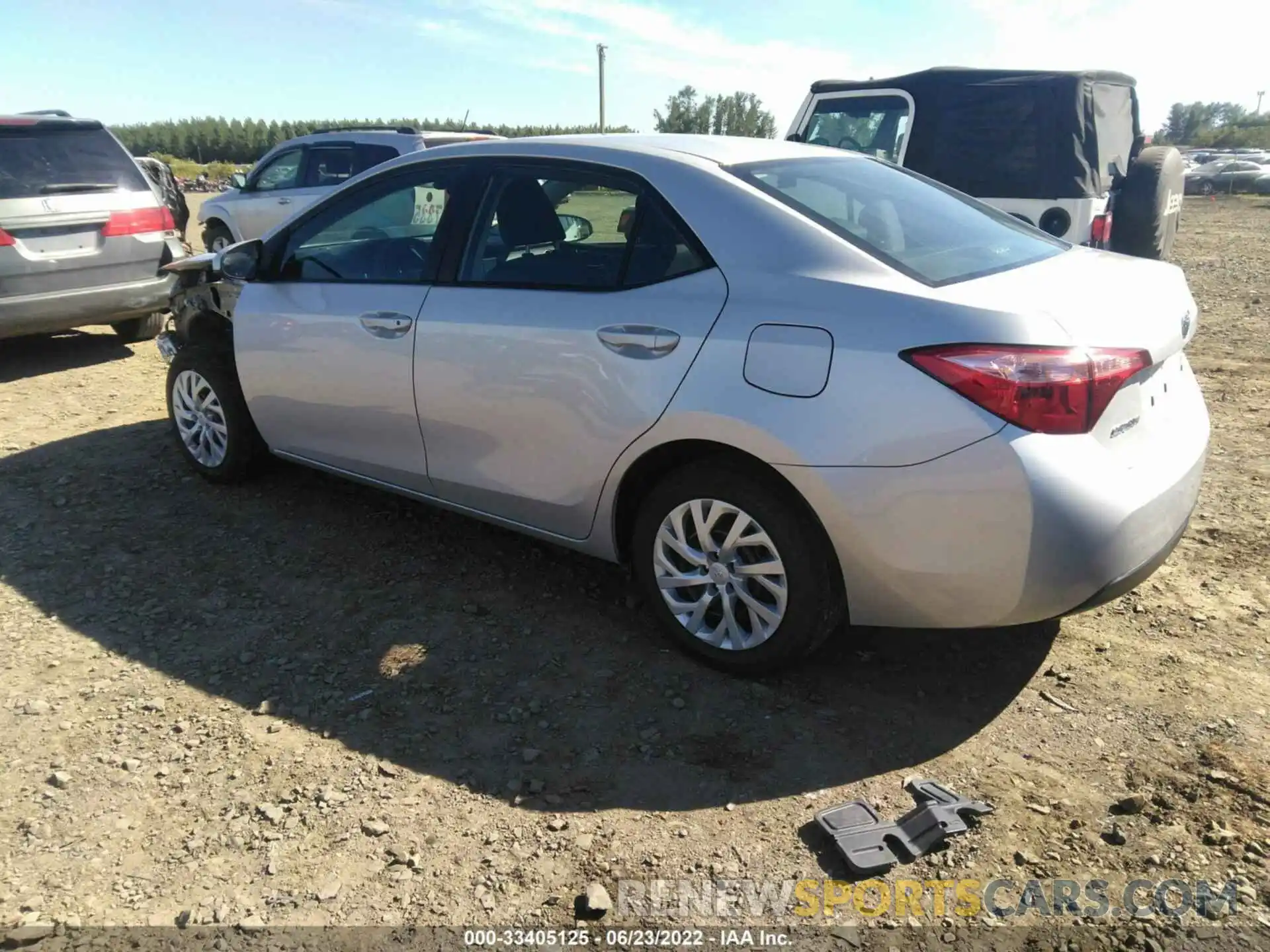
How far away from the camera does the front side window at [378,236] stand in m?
3.88

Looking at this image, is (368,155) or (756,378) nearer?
(756,378)

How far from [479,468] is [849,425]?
155 cm

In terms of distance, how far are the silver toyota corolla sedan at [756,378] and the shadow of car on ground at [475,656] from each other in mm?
286

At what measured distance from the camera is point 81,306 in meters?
7.14

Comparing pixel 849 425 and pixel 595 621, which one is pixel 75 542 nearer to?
pixel 595 621

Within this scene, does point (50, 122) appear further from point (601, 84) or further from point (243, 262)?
point (601, 84)

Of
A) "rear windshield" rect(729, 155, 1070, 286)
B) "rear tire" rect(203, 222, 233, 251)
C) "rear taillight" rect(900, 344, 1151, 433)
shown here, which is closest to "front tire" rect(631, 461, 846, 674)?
"rear taillight" rect(900, 344, 1151, 433)

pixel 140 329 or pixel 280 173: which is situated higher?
pixel 280 173

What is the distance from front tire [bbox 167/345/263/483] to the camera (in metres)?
4.82

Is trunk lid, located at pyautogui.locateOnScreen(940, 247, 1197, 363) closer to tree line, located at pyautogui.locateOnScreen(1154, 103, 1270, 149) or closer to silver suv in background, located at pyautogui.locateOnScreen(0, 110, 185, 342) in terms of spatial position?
silver suv in background, located at pyautogui.locateOnScreen(0, 110, 185, 342)

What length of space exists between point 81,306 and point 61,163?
107 cm

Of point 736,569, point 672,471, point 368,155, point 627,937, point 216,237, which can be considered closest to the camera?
point 627,937

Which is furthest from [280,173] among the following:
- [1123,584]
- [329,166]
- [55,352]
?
[1123,584]

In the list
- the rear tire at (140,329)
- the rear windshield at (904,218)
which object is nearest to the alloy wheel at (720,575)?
the rear windshield at (904,218)
